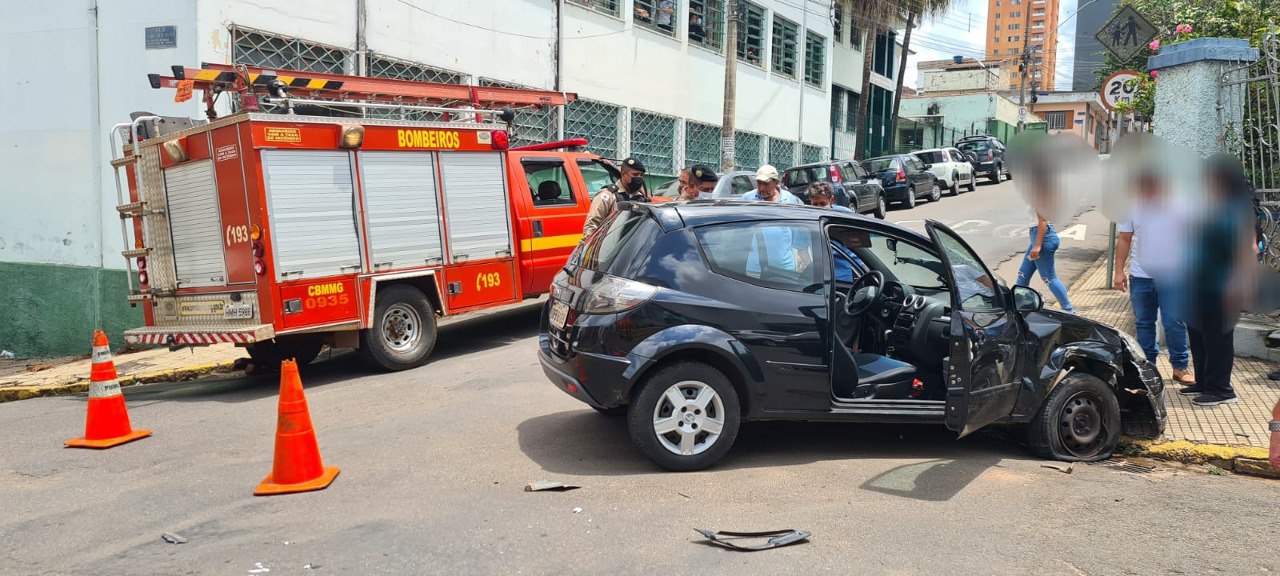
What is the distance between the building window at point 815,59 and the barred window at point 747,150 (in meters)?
4.55

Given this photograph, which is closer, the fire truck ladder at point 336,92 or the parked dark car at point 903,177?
the fire truck ladder at point 336,92

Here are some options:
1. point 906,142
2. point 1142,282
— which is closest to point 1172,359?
point 1142,282

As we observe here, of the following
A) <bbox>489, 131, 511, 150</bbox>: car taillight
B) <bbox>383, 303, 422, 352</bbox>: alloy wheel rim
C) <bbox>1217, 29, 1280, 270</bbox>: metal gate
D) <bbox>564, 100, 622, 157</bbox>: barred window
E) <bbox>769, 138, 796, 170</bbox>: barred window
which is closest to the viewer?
<bbox>1217, 29, 1280, 270</bbox>: metal gate

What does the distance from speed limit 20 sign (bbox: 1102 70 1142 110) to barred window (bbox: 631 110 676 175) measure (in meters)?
11.5

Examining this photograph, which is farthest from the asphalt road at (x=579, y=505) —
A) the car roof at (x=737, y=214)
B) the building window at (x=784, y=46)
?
the building window at (x=784, y=46)

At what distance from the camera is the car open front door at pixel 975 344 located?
5090 millimetres

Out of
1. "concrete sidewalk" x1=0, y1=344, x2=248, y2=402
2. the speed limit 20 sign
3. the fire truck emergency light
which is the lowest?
"concrete sidewalk" x1=0, y1=344, x2=248, y2=402

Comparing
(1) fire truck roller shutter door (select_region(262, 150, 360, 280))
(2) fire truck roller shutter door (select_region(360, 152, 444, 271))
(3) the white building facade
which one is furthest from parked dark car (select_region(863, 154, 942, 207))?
(1) fire truck roller shutter door (select_region(262, 150, 360, 280))

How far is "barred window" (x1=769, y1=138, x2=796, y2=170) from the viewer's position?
29.0 meters

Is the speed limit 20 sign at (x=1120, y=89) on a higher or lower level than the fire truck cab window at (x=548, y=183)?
higher

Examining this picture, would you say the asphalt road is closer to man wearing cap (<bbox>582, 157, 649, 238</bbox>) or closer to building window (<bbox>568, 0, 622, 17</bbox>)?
man wearing cap (<bbox>582, 157, 649, 238</bbox>)

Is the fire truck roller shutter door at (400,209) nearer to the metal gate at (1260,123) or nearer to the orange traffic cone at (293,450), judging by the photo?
the orange traffic cone at (293,450)

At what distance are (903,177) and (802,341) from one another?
19.8 meters

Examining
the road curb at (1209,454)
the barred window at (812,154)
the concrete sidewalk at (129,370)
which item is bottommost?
the concrete sidewalk at (129,370)
